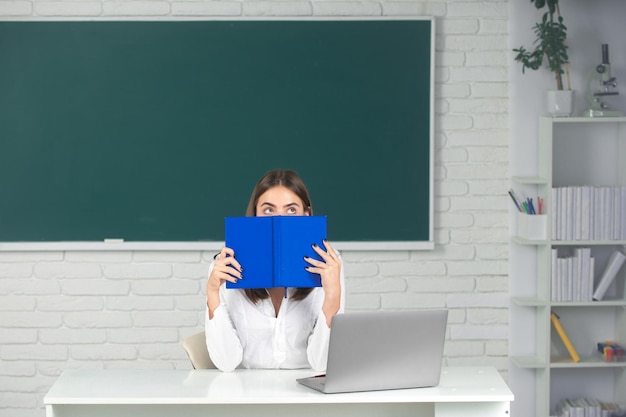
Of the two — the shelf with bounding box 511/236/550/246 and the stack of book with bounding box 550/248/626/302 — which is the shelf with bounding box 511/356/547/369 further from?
the shelf with bounding box 511/236/550/246

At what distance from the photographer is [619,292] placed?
432cm

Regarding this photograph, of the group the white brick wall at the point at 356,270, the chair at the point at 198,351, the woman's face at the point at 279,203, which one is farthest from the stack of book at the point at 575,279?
the chair at the point at 198,351

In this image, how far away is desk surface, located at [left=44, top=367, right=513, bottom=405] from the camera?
7.82 ft

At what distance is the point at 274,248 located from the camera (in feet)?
8.69

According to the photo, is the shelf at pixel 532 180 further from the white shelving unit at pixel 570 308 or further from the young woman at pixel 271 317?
the young woman at pixel 271 317

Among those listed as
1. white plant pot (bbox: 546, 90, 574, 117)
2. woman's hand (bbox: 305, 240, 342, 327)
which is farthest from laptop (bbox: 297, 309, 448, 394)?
white plant pot (bbox: 546, 90, 574, 117)

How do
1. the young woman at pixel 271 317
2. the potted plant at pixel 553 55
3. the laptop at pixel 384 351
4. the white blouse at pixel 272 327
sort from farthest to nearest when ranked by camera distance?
the potted plant at pixel 553 55, the white blouse at pixel 272 327, the young woman at pixel 271 317, the laptop at pixel 384 351

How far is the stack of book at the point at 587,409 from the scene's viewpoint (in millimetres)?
4203

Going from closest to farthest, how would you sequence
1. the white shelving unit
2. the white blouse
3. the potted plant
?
the white blouse → the potted plant → the white shelving unit

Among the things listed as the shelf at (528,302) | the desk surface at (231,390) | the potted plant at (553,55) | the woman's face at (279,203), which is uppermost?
the potted plant at (553,55)

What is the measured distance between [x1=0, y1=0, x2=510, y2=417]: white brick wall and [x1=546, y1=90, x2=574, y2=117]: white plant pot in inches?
10.0

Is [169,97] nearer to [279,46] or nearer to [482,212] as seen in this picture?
[279,46]

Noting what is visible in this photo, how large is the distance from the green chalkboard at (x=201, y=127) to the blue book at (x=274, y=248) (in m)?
1.68

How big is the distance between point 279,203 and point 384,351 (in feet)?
2.31
